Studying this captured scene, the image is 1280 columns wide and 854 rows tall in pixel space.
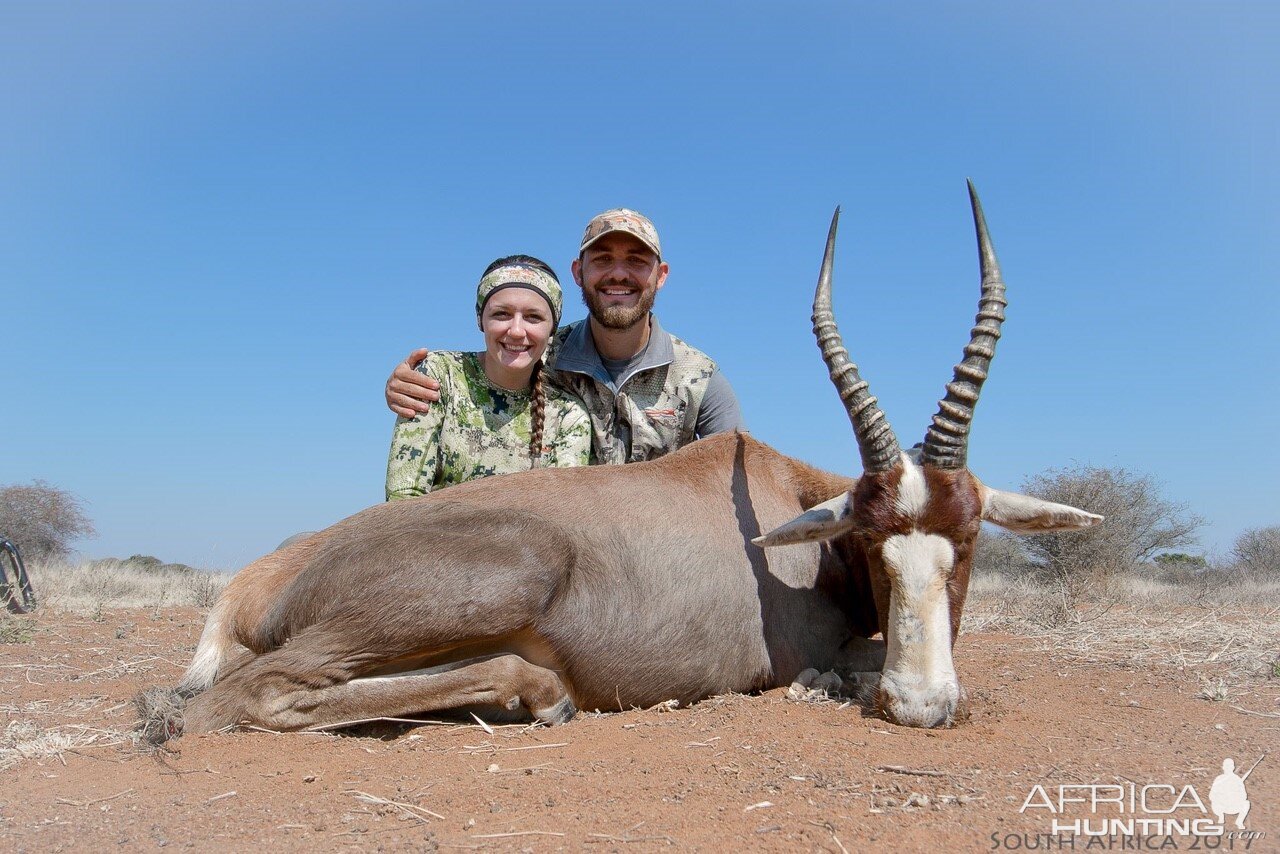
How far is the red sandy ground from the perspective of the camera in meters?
2.98

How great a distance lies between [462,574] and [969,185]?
12.4ft

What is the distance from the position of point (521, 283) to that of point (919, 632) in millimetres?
4089

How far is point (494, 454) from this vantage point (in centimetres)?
721

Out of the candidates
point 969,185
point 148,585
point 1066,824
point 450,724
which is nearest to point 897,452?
point 969,185

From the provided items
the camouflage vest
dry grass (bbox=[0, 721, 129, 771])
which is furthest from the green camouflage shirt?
dry grass (bbox=[0, 721, 129, 771])

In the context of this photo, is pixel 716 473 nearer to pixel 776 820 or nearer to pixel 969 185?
pixel 969 185

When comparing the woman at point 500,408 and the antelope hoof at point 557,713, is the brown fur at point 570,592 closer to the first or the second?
the antelope hoof at point 557,713

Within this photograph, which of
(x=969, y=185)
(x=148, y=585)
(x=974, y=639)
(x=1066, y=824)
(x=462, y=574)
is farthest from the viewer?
(x=148, y=585)

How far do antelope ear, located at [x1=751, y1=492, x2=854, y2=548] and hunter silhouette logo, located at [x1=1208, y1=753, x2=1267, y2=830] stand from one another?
206 cm

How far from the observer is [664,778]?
140 inches

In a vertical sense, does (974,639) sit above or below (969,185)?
below

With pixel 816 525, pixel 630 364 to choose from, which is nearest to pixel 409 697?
pixel 816 525

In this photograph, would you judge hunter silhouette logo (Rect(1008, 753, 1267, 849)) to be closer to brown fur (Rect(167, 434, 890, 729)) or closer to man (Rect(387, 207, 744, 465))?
brown fur (Rect(167, 434, 890, 729))

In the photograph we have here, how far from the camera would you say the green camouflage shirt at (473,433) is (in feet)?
23.0
